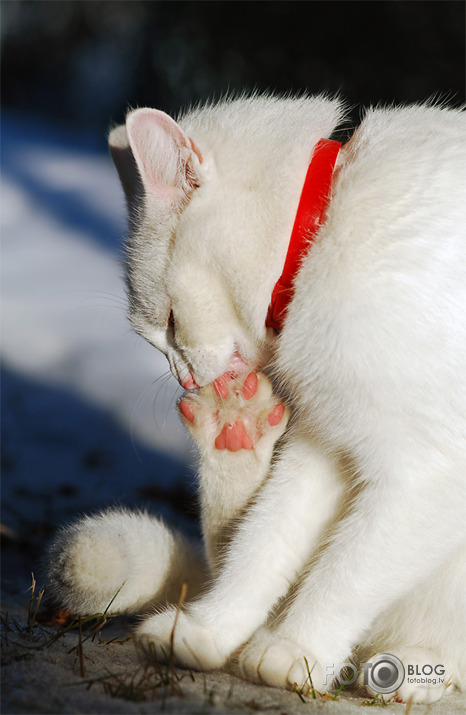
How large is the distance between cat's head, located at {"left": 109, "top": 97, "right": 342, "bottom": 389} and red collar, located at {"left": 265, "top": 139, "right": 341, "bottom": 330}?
0.06 ft

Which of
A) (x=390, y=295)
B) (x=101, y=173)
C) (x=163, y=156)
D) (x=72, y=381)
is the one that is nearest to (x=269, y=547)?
(x=390, y=295)

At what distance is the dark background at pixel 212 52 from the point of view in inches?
250

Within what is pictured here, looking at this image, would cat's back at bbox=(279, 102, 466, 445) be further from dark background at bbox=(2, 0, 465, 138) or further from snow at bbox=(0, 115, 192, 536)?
dark background at bbox=(2, 0, 465, 138)

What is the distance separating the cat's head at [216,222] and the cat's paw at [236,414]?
0.05 m

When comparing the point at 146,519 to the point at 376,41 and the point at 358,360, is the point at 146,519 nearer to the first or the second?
the point at 358,360

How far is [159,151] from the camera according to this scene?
1.68m

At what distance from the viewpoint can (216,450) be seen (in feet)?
6.28

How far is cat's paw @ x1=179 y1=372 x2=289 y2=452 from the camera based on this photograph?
6.22ft

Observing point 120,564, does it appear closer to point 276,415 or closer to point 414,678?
point 276,415

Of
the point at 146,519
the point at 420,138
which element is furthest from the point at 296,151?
the point at 146,519

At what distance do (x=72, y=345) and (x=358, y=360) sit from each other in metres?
2.99

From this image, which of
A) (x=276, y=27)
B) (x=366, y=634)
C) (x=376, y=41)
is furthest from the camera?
(x=276, y=27)

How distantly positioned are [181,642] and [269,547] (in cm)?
33

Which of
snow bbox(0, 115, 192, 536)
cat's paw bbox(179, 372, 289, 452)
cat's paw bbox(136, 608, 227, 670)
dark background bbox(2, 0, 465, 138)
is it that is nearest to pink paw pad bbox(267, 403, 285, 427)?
cat's paw bbox(179, 372, 289, 452)
